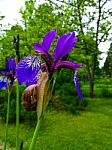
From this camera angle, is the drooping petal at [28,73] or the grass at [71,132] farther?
the grass at [71,132]

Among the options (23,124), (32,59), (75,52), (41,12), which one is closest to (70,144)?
(23,124)

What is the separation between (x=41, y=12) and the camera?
1977 centimetres

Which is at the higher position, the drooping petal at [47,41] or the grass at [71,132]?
the drooping petal at [47,41]

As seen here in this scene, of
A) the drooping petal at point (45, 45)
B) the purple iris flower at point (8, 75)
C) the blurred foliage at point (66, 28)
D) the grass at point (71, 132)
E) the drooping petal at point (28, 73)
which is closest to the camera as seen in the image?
the drooping petal at point (28, 73)

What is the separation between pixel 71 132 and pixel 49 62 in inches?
347

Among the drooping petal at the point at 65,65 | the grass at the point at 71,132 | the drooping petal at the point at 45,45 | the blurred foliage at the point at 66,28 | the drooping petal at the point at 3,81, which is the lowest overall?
the grass at the point at 71,132

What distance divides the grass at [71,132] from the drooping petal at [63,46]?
6489mm

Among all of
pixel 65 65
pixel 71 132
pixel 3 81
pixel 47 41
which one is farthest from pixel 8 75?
pixel 71 132

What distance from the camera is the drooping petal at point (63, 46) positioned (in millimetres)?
1265

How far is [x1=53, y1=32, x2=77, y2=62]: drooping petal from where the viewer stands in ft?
4.15

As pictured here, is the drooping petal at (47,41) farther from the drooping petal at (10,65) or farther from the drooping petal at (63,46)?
the drooping petal at (10,65)

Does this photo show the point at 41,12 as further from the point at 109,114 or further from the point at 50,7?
the point at 109,114

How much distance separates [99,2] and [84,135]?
480 inches

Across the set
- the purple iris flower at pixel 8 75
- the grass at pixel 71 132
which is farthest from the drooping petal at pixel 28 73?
the grass at pixel 71 132
